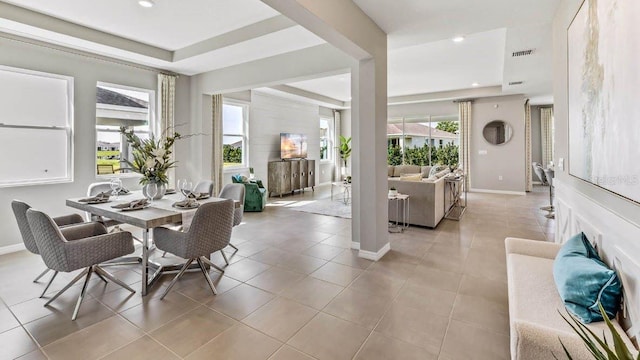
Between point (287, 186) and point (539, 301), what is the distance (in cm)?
720

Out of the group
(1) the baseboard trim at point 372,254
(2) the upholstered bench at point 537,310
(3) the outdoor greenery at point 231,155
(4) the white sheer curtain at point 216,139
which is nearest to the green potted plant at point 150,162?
(1) the baseboard trim at point 372,254

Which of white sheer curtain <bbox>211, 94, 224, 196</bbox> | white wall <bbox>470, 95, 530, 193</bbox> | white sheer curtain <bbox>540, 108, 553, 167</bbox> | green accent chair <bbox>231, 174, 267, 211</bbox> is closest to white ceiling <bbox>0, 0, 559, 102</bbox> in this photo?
white sheer curtain <bbox>211, 94, 224, 196</bbox>

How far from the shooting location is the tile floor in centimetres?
200

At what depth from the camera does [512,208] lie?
6.55 metres

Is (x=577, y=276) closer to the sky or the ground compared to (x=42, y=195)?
closer to the ground

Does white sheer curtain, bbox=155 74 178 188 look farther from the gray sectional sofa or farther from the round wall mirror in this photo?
the round wall mirror

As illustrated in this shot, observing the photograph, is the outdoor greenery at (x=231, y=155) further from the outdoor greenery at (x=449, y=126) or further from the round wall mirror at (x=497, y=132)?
the round wall mirror at (x=497, y=132)

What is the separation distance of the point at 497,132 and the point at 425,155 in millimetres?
2189

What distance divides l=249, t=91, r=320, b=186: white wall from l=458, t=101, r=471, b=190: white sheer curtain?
15.2 feet

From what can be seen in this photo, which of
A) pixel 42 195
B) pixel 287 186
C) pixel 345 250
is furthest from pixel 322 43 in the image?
pixel 287 186

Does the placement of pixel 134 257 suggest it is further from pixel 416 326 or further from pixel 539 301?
pixel 539 301

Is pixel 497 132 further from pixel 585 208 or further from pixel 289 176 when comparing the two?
pixel 585 208

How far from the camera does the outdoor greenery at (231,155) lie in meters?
7.43

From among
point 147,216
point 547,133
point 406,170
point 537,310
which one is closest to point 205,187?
point 147,216
